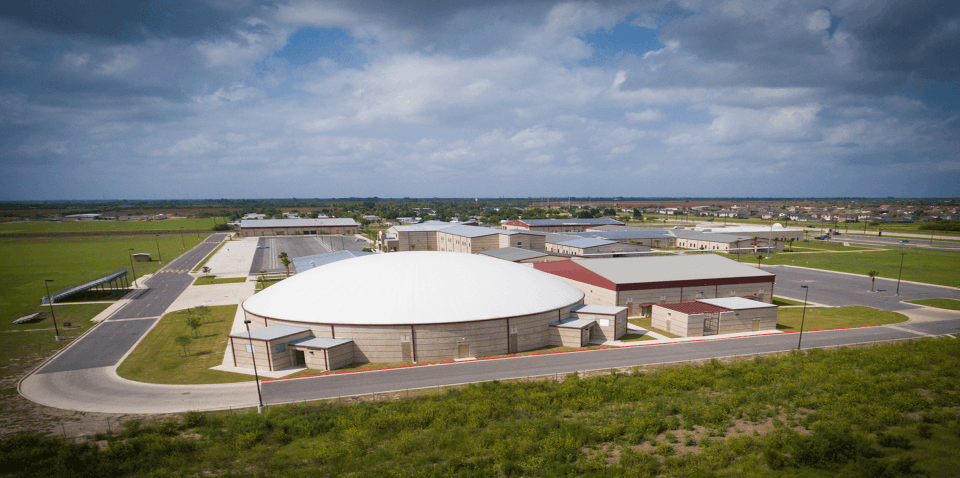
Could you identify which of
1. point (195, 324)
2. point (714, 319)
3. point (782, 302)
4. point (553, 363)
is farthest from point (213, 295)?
point (782, 302)

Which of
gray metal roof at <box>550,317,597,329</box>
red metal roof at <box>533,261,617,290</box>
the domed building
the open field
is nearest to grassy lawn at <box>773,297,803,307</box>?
red metal roof at <box>533,261,617,290</box>

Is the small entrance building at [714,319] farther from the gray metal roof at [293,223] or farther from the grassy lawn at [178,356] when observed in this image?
the gray metal roof at [293,223]

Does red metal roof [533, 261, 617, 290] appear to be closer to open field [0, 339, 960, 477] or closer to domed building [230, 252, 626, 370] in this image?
domed building [230, 252, 626, 370]

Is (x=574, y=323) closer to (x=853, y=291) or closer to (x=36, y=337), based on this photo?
(x=853, y=291)

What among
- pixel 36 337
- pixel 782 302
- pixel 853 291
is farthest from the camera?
pixel 853 291

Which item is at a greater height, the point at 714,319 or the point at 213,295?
the point at 714,319

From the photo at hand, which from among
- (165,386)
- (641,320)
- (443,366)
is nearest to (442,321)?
(443,366)

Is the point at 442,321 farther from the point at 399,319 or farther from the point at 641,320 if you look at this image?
the point at 641,320
